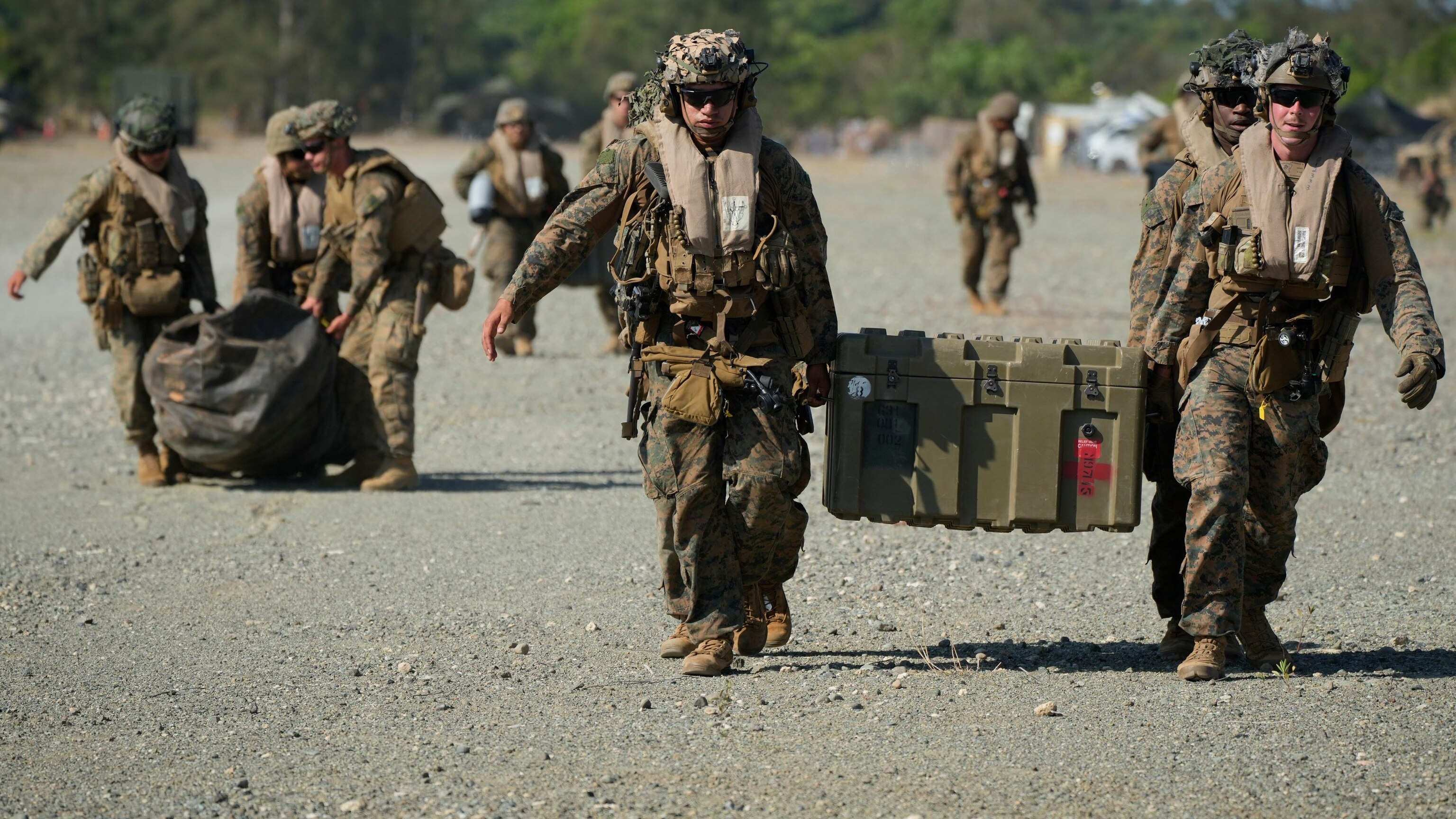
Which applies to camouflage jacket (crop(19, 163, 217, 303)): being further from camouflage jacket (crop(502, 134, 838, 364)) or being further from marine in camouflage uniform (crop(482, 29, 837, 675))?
marine in camouflage uniform (crop(482, 29, 837, 675))

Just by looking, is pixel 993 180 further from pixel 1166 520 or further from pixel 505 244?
pixel 1166 520

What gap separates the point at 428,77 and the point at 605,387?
82952 millimetres

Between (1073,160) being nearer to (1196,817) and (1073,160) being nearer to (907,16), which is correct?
(907,16)

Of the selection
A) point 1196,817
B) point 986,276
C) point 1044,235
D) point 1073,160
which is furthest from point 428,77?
point 1196,817

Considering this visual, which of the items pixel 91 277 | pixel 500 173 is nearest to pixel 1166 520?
pixel 91 277

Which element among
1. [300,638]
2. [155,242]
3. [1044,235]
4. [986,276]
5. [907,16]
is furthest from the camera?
[907,16]

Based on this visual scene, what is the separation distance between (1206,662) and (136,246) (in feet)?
20.1

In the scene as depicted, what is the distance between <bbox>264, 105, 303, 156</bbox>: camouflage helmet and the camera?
→ 8.86 metres

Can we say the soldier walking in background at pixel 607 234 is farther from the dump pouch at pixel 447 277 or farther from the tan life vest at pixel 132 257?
the tan life vest at pixel 132 257

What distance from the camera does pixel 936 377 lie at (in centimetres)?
557

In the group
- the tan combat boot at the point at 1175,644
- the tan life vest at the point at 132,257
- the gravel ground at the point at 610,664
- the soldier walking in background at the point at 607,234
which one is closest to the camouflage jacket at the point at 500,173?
the soldier walking in background at the point at 607,234

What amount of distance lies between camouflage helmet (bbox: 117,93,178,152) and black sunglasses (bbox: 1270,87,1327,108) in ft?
19.3

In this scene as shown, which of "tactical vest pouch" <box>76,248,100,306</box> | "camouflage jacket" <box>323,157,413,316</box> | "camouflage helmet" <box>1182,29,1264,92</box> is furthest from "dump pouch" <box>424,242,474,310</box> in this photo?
"camouflage helmet" <box>1182,29,1264,92</box>

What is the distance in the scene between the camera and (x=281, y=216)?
358 inches
